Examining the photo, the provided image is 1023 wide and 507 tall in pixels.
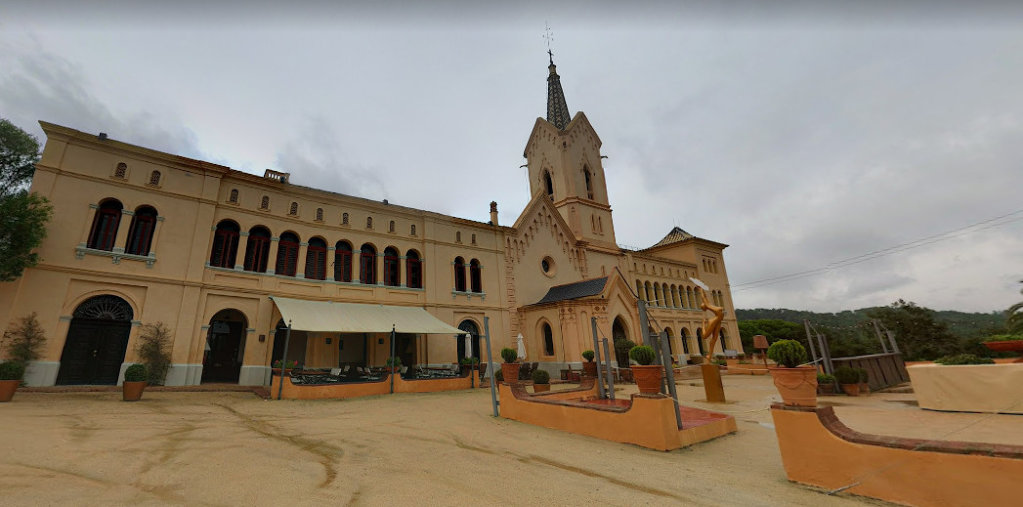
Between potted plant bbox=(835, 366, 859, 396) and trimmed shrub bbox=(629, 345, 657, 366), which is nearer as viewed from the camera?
trimmed shrub bbox=(629, 345, 657, 366)

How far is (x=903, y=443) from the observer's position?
13.6ft

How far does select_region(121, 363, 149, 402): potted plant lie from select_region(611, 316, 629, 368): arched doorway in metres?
19.3

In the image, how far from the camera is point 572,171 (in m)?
31.2

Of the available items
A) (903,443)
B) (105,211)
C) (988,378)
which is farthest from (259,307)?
(988,378)

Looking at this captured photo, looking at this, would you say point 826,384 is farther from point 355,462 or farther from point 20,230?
point 20,230

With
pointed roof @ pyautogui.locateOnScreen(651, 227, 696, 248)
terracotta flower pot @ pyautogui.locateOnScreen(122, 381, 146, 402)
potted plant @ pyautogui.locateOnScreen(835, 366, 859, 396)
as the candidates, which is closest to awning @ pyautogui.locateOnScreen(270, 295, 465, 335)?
terracotta flower pot @ pyautogui.locateOnScreen(122, 381, 146, 402)

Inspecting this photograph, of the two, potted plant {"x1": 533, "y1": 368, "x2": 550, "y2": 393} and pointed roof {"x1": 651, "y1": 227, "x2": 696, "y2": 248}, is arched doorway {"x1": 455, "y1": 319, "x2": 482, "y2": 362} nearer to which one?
potted plant {"x1": 533, "y1": 368, "x2": 550, "y2": 393}

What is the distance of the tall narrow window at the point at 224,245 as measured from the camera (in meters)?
16.3

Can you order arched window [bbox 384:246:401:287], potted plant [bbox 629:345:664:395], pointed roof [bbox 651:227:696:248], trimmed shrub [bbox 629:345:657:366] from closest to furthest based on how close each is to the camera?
potted plant [bbox 629:345:664:395]
trimmed shrub [bbox 629:345:657:366]
arched window [bbox 384:246:401:287]
pointed roof [bbox 651:227:696:248]

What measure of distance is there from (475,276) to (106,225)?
15968 millimetres

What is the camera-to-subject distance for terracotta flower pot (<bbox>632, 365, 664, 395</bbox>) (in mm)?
7316

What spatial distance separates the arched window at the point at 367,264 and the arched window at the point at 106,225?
8.95 metres

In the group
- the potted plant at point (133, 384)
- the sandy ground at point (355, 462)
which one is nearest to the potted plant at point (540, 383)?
the sandy ground at point (355, 462)

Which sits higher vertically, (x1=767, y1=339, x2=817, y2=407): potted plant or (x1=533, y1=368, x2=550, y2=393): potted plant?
(x1=767, y1=339, x2=817, y2=407): potted plant
